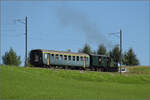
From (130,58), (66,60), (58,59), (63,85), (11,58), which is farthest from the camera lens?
(130,58)

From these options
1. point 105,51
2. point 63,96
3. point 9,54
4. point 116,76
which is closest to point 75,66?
point 116,76

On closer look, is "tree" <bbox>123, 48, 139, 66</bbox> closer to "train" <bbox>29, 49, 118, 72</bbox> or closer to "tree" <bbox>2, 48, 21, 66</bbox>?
"tree" <bbox>2, 48, 21, 66</bbox>

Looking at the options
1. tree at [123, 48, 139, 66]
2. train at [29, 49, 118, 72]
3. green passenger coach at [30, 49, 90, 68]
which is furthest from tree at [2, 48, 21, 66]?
tree at [123, 48, 139, 66]

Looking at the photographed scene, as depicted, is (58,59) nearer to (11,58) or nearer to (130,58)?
(11,58)

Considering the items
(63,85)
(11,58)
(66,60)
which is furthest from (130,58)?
(63,85)

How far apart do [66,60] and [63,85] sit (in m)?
14.8

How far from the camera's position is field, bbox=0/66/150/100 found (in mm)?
25125

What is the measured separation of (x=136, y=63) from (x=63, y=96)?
68660mm

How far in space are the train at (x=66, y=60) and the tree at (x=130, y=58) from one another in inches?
1354

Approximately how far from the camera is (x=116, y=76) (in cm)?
4425

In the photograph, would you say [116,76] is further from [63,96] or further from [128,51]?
[128,51]

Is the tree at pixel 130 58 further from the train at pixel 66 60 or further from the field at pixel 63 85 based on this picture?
the field at pixel 63 85

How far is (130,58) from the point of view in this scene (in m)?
89.1

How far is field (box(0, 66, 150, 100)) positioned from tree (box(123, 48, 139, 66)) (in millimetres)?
40856
